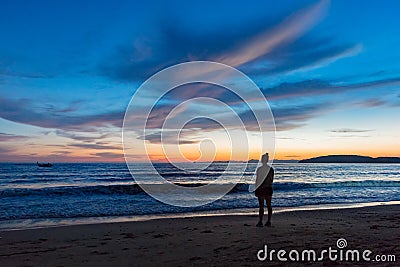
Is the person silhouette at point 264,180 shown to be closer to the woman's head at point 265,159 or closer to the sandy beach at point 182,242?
the woman's head at point 265,159

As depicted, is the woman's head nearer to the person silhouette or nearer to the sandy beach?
the person silhouette

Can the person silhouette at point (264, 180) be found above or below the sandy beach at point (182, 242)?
above

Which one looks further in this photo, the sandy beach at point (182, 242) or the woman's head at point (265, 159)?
the woman's head at point (265, 159)

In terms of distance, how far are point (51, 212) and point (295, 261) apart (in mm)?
12007

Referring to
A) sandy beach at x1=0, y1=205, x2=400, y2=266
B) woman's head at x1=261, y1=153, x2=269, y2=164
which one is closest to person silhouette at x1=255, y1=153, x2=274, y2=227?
woman's head at x1=261, y1=153, x2=269, y2=164

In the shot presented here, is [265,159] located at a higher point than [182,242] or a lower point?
higher

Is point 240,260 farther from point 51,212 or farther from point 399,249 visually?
point 51,212

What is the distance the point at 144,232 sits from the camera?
9977 millimetres

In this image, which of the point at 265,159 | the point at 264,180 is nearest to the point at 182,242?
the point at 264,180

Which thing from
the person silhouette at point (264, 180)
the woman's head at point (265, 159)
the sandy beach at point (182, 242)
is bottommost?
the sandy beach at point (182, 242)

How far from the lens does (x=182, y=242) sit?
8.25 metres

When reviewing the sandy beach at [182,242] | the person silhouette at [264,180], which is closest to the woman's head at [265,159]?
the person silhouette at [264,180]

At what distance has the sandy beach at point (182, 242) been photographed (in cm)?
663

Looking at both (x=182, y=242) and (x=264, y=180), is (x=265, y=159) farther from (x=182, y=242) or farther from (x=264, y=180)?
(x=182, y=242)
